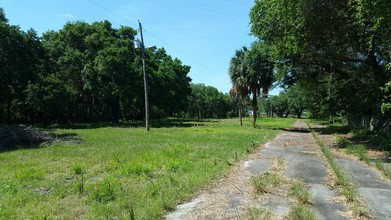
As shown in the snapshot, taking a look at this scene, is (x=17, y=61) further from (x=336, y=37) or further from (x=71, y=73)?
(x=336, y=37)

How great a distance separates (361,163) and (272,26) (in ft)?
30.7

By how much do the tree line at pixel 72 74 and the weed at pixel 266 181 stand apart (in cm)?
3055

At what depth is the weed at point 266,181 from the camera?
809 cm

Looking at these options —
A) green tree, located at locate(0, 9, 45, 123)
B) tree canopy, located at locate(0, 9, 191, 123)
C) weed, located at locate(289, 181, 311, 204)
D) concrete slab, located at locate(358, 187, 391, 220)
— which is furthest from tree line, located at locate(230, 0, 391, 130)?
Result: green tree, located at locate(0, 9, 45, 123)

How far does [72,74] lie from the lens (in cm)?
4378

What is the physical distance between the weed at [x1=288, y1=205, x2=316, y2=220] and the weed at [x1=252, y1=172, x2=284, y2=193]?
157cm

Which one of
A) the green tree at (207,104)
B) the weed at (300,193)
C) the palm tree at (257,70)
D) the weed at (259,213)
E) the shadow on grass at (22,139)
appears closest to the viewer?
the weed at (259,213)

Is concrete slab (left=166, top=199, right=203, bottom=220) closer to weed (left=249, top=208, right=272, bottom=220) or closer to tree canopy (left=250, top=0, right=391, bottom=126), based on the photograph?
weed (left=249, top=208, right=272, bottom=220)

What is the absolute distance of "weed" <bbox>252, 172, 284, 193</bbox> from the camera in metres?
8.09

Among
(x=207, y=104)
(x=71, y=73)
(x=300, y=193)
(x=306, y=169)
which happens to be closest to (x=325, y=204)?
(x=300, y=193)

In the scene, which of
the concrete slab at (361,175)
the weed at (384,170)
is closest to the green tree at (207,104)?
the concrete slab at (361,175)

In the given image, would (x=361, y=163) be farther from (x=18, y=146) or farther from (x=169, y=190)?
(x=18, y=146)

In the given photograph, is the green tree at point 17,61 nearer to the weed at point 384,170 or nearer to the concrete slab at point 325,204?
the weed at point 384,170

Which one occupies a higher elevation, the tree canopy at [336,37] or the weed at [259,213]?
the tree canopy at [336,37]
